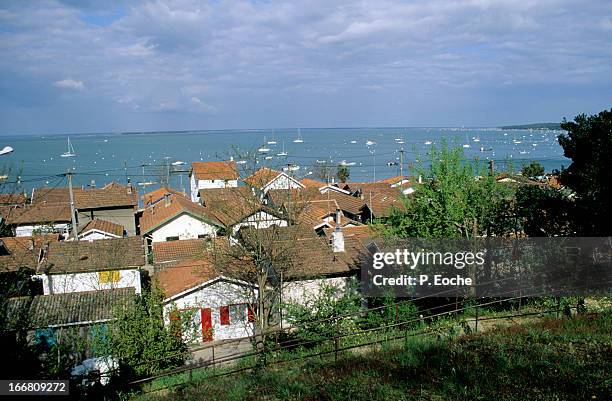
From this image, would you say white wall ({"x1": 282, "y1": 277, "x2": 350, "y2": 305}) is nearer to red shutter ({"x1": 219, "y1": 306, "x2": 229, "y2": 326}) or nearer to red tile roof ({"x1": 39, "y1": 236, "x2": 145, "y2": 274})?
red shutter ({"x1": 219, "y1": 306, "x2": 229, "y2": 326})

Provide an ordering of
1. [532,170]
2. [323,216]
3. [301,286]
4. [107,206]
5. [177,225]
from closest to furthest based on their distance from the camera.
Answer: [301,286] < [177,225] < [323,216] < [107,206] < [532,170]

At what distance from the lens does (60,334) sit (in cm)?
1548

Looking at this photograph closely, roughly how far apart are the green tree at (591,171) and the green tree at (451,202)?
6.83 ft

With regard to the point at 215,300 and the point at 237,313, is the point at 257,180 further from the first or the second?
the point at 237,313

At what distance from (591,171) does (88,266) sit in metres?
20.5

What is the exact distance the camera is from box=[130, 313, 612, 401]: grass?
7156 mm

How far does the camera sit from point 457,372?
790cm

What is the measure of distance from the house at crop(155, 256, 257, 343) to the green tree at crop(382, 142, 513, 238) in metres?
7.11

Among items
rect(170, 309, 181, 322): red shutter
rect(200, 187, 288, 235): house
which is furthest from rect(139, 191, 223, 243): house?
rect(170, 309, 181, 322): red shutter

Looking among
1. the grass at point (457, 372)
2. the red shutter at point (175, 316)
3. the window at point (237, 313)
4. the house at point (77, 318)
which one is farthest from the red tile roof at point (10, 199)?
the window at point (237, 313)

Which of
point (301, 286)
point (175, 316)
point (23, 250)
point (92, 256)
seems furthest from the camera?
point (23, 250)

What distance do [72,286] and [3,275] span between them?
1486 centimetres

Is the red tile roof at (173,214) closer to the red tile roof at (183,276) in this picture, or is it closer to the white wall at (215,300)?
the red tile roof at (183,276)

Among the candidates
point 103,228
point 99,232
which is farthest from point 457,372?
point 103,228
